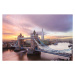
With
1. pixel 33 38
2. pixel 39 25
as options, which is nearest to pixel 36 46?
pixel 33 38

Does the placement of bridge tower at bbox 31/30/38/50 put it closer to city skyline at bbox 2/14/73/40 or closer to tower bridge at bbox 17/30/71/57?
tower bridge at bbox 17/30/71/57

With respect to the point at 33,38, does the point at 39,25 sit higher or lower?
higher

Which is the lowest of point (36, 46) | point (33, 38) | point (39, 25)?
point (36, 46)

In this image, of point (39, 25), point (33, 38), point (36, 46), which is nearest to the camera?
point (39, 25)

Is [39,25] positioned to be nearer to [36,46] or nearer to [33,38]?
[33,38]

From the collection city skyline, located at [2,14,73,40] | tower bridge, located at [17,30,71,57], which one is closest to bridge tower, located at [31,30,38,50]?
tower bridge, located at [17,30,71,57]
